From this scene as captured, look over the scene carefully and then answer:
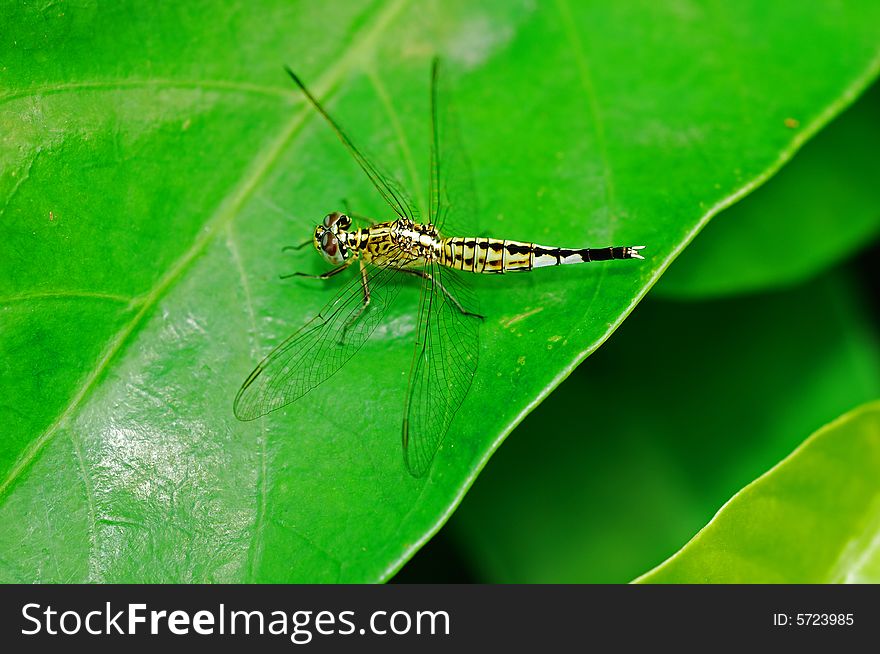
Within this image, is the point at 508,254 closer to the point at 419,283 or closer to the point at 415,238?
Answer: the point at 419,283

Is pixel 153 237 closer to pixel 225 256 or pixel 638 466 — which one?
pixel 225 256

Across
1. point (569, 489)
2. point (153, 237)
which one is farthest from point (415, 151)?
point (569, 489)

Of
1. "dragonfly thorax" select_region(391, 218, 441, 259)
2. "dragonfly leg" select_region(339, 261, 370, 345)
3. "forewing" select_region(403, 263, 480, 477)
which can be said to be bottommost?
"forewing" select_region(403, 263, 480, 477)

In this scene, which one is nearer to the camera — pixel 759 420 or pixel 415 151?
pixel 415 151

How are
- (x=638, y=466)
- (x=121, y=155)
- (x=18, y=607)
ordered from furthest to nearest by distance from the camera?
1. (x=638, y=466)
2. (x=121, y=155)
3. (x=18, y=607)

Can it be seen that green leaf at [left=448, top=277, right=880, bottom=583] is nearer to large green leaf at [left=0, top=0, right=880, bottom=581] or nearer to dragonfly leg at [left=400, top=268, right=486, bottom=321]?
dragonfly leg at [left=400, top=268, right=486, bottom=321]

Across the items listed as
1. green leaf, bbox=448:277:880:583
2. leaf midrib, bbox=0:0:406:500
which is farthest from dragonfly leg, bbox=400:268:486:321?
green leaf, bbox=448:277:880:583

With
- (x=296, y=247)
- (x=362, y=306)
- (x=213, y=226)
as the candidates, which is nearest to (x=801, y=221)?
(x=362, y=306)
